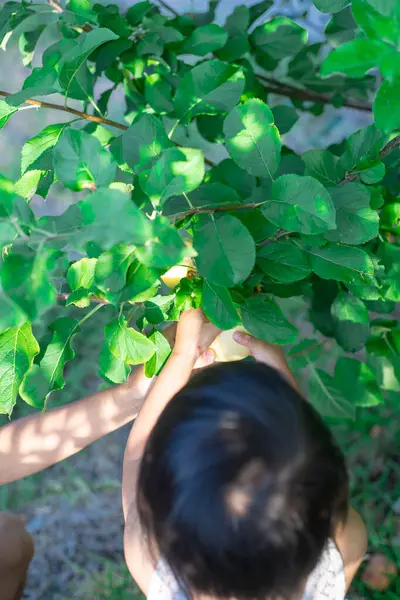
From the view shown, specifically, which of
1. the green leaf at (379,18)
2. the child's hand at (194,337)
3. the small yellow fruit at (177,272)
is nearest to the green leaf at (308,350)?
the child's hand at (194,337)

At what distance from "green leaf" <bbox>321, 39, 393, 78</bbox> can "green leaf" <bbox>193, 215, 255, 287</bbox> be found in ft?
0.76

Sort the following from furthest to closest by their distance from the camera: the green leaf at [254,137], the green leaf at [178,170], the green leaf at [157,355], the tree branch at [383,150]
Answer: the green leaf at [157,355]
the tree branch at [383,150]
the green leaf at [254,137]
the green leaf at [178,170]

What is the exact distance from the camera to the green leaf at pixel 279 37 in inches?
39.6

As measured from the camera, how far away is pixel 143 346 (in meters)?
0.76

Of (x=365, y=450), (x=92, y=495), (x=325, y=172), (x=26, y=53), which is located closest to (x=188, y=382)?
(x=325, y=172)

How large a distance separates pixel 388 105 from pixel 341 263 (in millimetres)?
294

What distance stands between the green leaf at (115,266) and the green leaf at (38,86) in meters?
0.23

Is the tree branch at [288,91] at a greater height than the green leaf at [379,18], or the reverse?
the green leaf at [379,18]

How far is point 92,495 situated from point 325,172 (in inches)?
60.9

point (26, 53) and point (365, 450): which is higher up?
point (26, 53)

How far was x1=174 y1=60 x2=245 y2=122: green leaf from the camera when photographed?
0.72m

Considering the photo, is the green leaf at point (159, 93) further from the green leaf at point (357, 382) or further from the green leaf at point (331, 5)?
the green leaf at point (357, 382)

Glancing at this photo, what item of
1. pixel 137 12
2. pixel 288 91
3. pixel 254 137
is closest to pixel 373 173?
pixel 254 137

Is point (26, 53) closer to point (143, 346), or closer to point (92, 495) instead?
point (143, 346)
